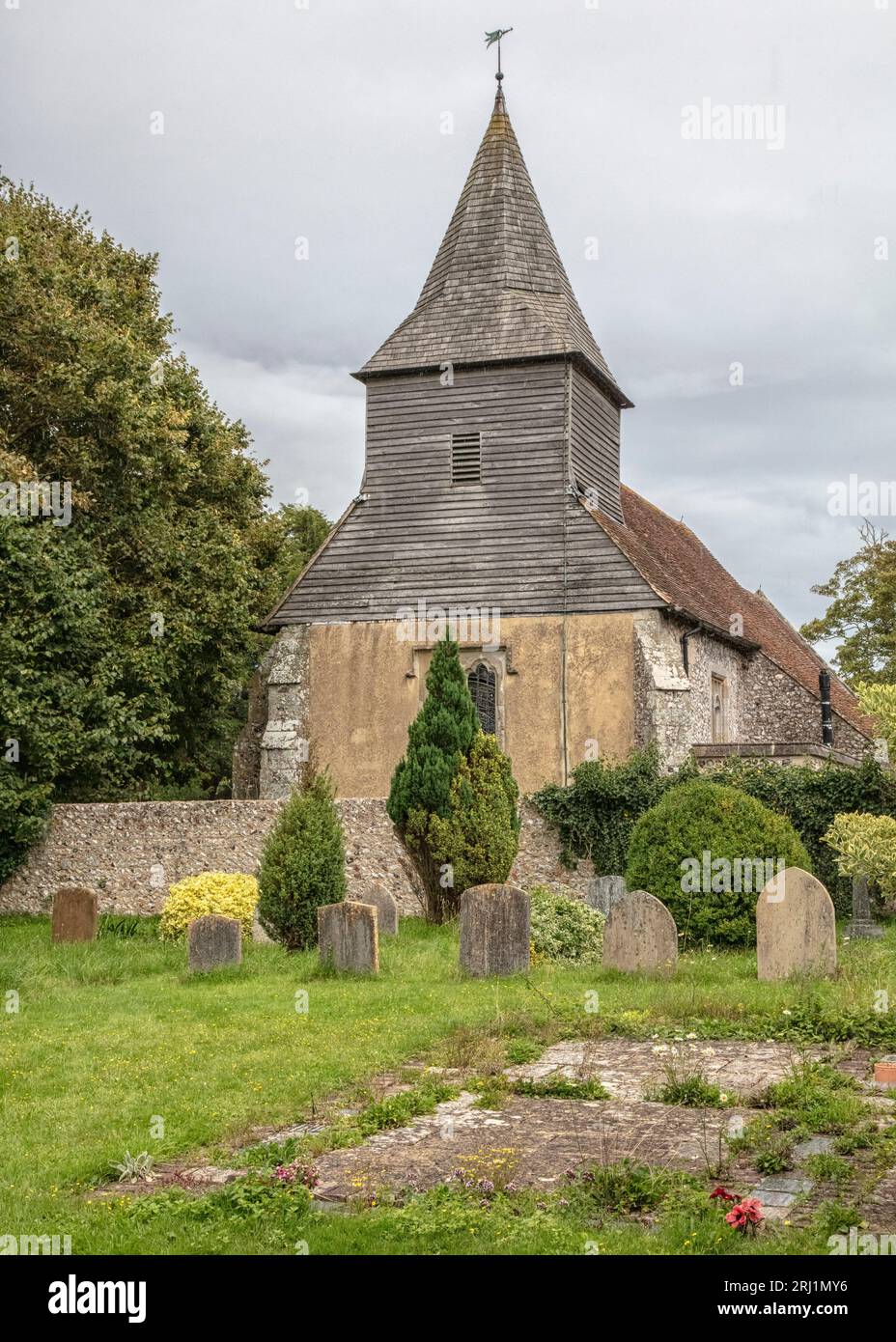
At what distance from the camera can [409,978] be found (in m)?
13.4

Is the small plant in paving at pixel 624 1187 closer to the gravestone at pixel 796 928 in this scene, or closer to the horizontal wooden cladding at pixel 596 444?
the gravestone at pixel 796 928

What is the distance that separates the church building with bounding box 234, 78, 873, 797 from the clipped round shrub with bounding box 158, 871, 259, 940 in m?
5.75

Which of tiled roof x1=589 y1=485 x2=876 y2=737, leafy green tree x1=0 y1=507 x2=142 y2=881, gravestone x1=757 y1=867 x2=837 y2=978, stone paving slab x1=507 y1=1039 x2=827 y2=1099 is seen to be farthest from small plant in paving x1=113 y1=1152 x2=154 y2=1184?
tiled roof x1=589 y1=485 x2=876 y2=737

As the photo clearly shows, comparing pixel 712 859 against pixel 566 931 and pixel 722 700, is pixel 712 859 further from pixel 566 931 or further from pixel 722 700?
pixel 722 700

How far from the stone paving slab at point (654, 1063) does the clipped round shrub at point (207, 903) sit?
8690 mm

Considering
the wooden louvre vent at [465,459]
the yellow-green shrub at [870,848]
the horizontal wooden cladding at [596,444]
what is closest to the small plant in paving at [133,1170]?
the yellow-green shrub at [870,848]

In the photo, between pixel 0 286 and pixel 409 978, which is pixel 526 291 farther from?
pixel 409 978

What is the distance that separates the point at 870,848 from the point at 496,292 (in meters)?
14.7

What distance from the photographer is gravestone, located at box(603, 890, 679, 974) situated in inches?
517

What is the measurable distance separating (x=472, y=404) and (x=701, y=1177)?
21.7 m

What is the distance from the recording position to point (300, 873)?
16.2 metres

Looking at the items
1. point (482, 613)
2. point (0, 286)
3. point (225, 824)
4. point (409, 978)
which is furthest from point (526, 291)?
point (409, 978)

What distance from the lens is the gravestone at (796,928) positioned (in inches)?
497
